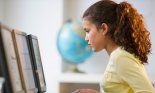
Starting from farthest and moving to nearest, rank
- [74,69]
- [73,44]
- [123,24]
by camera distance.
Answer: [74,69] → [73,44] → [123,24]

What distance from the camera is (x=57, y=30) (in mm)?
3838

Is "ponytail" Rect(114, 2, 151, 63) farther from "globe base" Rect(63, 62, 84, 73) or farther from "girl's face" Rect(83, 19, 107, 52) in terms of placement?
"globe base" Rect(63, 62, 84, 73)

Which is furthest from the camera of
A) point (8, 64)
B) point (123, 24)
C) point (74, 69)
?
point (74, 69)

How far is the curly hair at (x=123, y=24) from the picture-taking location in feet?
4.81

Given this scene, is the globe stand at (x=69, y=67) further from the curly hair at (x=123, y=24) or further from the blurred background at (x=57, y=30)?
the curly hair at (x=123, y=24)

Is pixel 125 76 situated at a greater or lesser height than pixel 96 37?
lesser

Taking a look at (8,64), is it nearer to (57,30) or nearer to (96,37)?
(96,37)

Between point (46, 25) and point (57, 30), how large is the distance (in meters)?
0.15

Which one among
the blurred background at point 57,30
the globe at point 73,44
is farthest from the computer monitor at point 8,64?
the blurred background at point 57,30

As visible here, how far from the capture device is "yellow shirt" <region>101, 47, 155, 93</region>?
1.34 meters

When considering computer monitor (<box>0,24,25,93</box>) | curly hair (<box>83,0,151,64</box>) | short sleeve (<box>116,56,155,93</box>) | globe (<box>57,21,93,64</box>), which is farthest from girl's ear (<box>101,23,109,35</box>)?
globe (<box>57,21,93,64</box>)

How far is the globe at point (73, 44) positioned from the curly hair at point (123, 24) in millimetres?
1977

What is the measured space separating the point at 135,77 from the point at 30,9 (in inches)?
111

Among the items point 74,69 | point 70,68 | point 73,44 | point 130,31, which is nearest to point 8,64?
point 130,31
